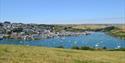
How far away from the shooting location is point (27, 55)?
24.8 metres

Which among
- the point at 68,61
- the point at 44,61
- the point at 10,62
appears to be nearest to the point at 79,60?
the point at 68,61

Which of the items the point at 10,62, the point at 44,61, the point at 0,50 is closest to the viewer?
the point at 10,62

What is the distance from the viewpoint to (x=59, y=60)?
905 inches

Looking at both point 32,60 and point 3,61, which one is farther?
point 32,60

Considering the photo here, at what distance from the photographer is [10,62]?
811 inches

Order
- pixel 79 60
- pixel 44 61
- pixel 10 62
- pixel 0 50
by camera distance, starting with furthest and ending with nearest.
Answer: pixel 0 50 < pixel 79 60 < pixel 44 61 < pixel 10 62

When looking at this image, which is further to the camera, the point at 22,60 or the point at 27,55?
the point at 27,55

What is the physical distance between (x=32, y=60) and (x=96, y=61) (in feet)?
17.1

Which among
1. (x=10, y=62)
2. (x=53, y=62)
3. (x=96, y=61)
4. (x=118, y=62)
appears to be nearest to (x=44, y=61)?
(x=53, y=62)

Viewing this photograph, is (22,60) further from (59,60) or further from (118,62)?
(118,62)

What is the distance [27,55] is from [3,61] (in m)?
4.07

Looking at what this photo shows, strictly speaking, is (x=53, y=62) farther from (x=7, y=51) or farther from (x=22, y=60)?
(x=7, y=51)

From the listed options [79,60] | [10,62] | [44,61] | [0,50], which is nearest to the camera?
[10,62]

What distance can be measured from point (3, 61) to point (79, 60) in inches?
239
